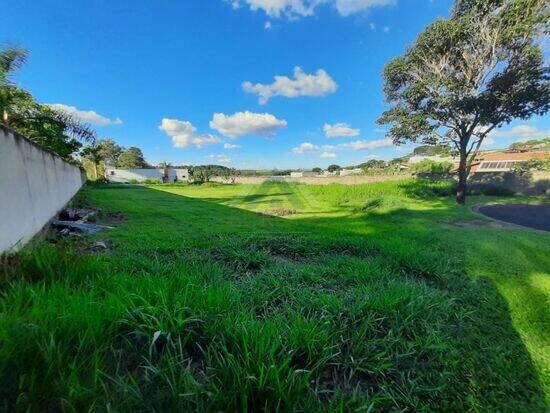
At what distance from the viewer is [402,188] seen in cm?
1773

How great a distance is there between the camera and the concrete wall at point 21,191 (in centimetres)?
329

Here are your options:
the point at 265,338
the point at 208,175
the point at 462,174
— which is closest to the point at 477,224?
the point at 462,174

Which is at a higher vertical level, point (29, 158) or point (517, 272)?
point (29, 158)

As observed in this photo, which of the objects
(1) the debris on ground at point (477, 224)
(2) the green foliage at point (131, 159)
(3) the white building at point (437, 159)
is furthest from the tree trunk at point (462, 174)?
(2) the green foliage at point (131, 159)

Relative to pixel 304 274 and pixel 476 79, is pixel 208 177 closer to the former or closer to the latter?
pixel 476 79

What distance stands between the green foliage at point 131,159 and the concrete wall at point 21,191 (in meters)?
54.8

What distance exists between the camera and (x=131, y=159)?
5534 cm

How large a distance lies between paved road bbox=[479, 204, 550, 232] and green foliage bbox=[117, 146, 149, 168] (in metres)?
57.3

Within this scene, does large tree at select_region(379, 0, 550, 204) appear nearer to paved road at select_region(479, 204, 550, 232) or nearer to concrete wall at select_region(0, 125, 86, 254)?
paved road at select_region(479, 204, 550, 232)

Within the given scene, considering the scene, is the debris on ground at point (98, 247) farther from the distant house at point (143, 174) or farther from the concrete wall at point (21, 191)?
the distant house at point (143, 174)

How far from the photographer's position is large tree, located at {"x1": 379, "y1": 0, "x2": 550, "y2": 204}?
10320mm

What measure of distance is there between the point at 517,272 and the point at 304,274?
3222 millimetres

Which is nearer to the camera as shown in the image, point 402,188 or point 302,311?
point 302,311

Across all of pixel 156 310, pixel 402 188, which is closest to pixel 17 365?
pixel 156 310
